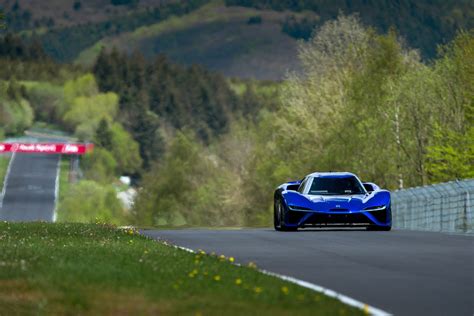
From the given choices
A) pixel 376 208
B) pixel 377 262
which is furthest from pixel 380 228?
pixel 377 262

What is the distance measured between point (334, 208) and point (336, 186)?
7.15 feet

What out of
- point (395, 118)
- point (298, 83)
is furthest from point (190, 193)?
point (395, 118)

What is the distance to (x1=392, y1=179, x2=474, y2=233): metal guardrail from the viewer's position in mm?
37844

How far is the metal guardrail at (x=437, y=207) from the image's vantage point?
37.8 meters

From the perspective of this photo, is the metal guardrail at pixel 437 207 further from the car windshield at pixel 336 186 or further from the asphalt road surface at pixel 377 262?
the asphalt road surface at pixel 377 262

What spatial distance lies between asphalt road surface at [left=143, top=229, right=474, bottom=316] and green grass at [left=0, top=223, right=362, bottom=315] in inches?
30.5

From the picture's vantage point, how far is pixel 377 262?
2130 cm

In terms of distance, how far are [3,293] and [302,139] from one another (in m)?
81.0

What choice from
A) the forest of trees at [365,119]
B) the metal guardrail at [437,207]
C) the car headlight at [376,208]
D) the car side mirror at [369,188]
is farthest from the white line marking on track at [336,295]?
the forest of trees at [365,119]

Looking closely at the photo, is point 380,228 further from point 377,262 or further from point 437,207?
point 377,262

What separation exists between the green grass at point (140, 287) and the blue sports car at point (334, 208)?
12869 mm

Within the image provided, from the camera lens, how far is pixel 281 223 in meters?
36.3

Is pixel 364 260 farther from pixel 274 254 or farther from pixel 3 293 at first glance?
pixel 3 293

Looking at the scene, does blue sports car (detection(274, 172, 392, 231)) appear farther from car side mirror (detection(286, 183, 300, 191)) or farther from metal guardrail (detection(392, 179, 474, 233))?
metal guardrail (detection(392, 179, 474, 233))
